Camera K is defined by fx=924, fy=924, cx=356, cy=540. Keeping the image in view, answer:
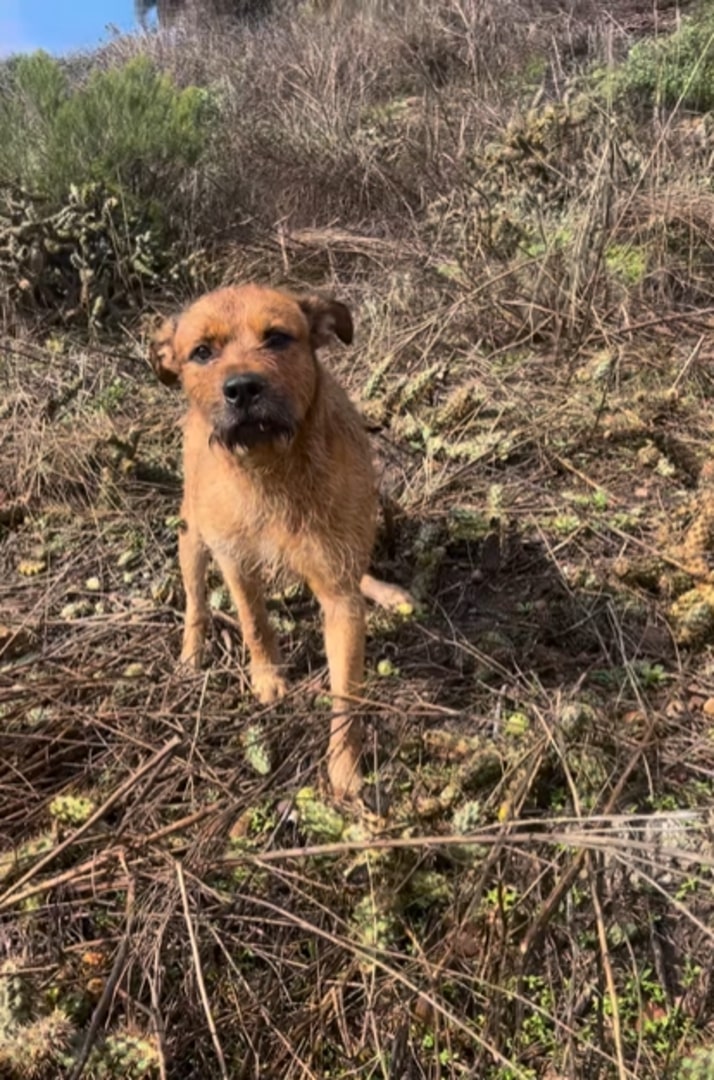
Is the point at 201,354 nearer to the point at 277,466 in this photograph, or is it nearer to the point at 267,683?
the point at 277,466

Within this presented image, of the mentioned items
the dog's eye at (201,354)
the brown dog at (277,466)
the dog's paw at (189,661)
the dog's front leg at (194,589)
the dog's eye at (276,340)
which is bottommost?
the dog's paw at (189,661)

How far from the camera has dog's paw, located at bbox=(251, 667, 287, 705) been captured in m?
3.35

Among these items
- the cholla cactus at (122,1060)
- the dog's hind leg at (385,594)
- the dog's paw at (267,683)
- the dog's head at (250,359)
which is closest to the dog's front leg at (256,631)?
the dog's paw at (267,683)

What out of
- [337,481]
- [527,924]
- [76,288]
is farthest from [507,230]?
[527,924]

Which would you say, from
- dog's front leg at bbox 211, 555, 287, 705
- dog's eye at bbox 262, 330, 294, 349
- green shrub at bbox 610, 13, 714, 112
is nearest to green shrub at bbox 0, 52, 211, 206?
green shrub at bbox 610, 13, 714, 112

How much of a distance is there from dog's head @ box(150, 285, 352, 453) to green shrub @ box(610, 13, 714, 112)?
20.0ft

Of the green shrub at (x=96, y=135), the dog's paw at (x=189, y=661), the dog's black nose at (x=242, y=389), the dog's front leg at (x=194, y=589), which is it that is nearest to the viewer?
the dog's black nose at (x=242, y=389)

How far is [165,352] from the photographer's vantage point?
332 centimetres

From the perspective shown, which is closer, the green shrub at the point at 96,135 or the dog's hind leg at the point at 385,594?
the dog's hind leg at the point at 385,594

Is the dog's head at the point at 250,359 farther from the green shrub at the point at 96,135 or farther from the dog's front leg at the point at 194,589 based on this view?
the green shrub at the point at 96,135

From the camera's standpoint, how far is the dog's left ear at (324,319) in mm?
3293

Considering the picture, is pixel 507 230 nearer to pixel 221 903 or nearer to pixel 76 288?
pixel 76 288

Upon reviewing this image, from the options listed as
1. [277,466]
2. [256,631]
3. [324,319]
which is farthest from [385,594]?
[324,319]

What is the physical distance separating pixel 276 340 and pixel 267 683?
4.06ft
